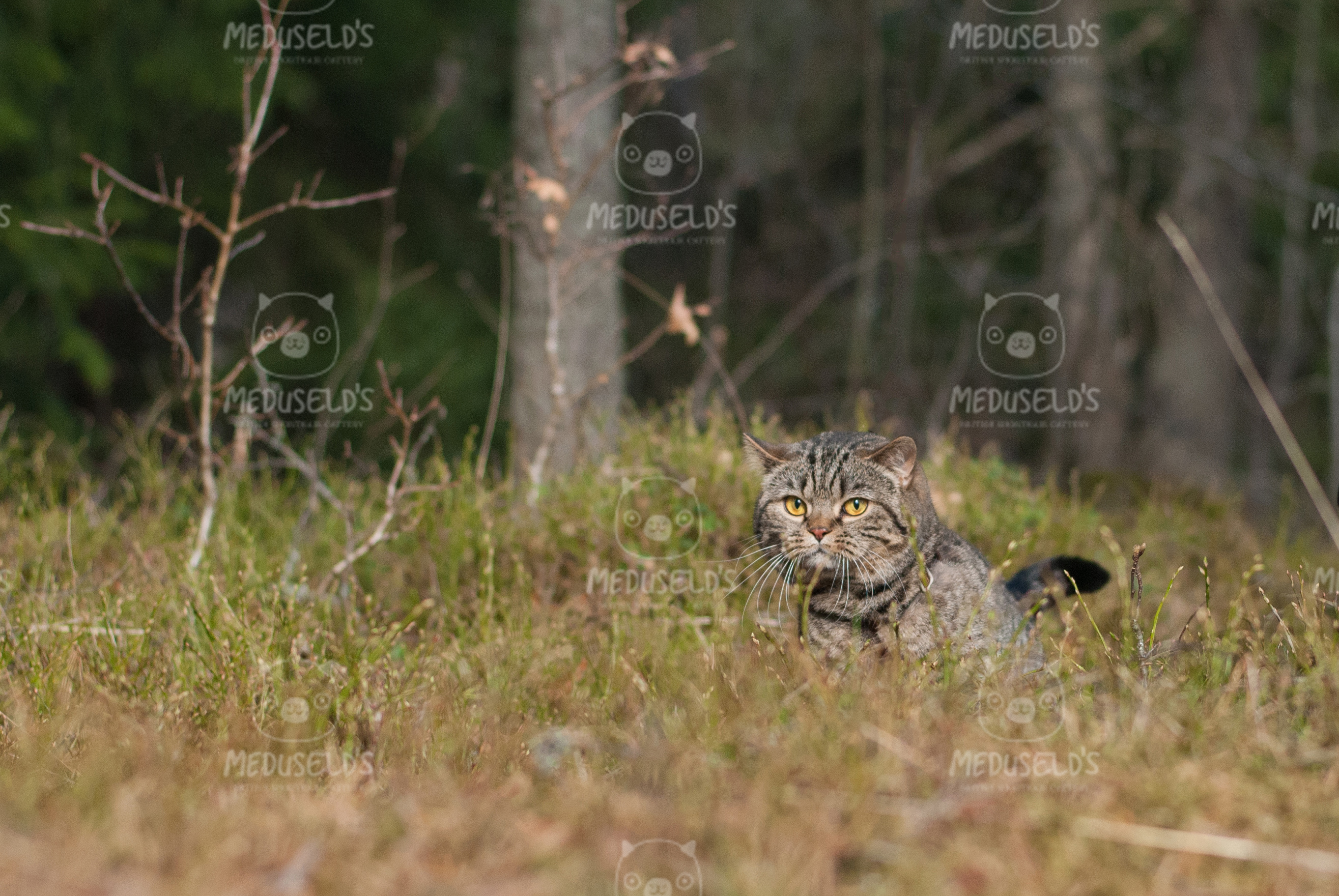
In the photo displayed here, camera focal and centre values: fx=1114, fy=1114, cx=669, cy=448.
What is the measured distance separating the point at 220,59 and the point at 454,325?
2.90 m

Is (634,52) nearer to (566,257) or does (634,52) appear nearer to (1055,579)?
(566,257)

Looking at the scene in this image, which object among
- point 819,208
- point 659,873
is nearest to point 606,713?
point 659,873

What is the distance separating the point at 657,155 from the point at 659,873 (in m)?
8.02

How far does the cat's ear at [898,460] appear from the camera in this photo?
12.4ft

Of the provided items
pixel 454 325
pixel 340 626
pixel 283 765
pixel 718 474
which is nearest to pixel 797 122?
pixel 454 325

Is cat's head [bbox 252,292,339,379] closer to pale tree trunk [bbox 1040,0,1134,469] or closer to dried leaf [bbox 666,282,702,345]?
dried leaf [bbox 666,282,702,345]

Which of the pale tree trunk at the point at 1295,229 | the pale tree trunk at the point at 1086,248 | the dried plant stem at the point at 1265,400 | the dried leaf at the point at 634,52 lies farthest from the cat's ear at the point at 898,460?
the pale tree trunk at the point at 1295,229

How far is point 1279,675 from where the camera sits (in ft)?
9.90

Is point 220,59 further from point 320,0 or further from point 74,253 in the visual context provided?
point 74,253

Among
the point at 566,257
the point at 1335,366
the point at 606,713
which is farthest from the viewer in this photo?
the point at 1335,366

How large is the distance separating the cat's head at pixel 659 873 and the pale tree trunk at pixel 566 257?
489cm

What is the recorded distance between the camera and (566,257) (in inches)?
280

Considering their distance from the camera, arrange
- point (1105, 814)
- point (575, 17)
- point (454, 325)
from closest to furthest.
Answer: point (1105, 814) < point (575, 17) < point (454, 325)

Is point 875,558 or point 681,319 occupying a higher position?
point 681,319
